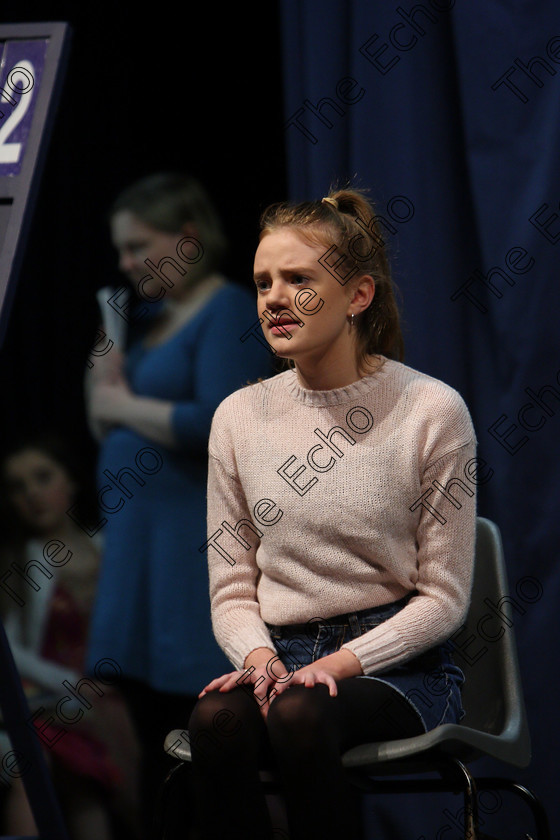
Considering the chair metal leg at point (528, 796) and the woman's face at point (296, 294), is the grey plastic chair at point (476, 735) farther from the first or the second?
the woman's face at point (296, 294)

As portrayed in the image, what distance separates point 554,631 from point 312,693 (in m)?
0.77

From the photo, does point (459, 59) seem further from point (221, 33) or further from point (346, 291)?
point (346, 291)

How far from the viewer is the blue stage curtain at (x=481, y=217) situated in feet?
5.75

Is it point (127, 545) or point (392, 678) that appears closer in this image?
point (392, 678)

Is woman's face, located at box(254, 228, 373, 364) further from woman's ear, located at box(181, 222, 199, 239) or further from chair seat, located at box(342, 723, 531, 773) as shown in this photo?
woman's ear, located at box(181, 222, 199, 239)

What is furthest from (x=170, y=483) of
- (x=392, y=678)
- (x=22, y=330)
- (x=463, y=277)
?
(x=392, y=678)

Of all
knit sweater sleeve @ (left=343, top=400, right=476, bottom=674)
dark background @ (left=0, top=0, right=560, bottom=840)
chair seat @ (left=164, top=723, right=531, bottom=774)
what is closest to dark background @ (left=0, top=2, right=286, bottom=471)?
dark background @ (left=0, top=0, right=560, bottom=840)

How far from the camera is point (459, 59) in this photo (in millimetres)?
1800

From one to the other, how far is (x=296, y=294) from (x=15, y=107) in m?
0.47

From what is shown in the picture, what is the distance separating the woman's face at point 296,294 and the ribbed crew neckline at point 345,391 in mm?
67

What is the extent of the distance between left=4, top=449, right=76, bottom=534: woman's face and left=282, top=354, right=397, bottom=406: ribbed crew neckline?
83 centimetres

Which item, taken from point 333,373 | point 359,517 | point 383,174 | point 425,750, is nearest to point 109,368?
point 383,174

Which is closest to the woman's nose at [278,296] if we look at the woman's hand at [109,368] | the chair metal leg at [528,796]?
the chair metal leg at [528,796]

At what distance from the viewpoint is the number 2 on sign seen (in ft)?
4.29
